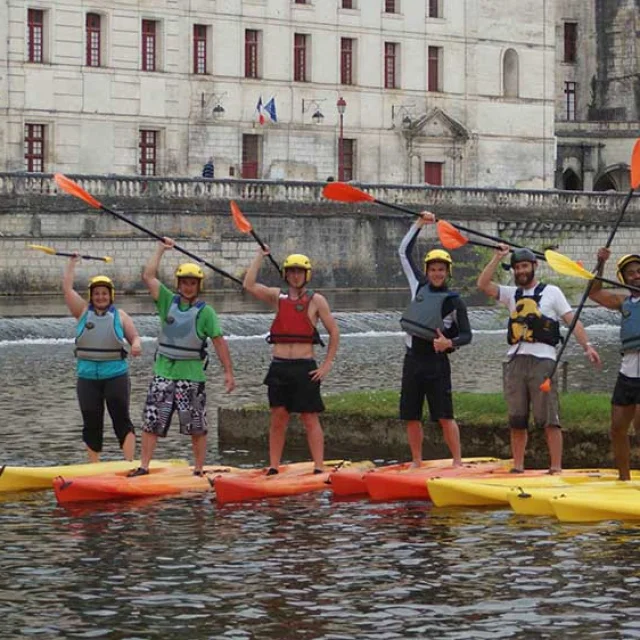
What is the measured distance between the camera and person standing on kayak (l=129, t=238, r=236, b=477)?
20.9 m

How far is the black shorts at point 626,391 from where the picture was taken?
19859 millimetres

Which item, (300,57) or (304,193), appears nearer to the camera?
(304,193)

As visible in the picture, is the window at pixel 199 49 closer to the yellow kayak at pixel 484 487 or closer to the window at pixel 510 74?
the window at pixel 510 74

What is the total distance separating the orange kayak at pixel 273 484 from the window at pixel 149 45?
174 ft

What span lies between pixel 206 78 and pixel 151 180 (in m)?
9.09

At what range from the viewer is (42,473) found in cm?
2164

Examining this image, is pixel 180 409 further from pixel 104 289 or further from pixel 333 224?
pixel 333 224

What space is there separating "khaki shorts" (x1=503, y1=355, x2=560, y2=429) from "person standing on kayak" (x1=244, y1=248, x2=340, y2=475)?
5.13 feet

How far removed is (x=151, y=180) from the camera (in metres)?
66.9

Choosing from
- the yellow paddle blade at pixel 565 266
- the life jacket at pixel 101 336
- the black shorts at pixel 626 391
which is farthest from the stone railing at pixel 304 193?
the black shorts at pixel 626 391

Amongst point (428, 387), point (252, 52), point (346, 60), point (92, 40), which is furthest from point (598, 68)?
point (428, 387)

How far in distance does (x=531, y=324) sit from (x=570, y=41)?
76.4 m

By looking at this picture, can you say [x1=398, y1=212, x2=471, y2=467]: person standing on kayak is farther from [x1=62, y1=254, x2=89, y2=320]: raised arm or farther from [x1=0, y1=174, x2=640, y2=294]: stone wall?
[x1=0, y1=174, x2=640, y2=294]: stone wall

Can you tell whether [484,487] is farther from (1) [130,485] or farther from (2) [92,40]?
(2) [92,40]
